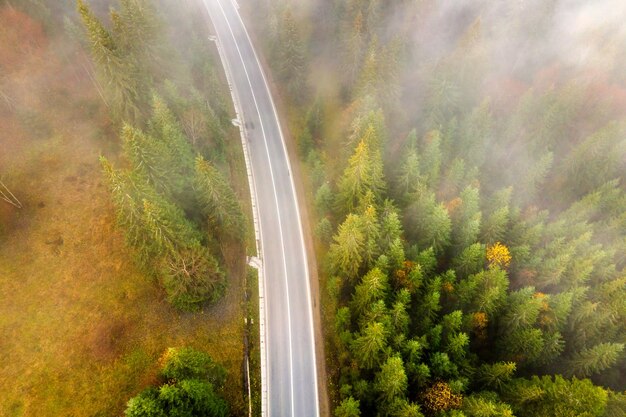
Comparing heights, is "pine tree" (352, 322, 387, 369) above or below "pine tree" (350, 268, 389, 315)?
below

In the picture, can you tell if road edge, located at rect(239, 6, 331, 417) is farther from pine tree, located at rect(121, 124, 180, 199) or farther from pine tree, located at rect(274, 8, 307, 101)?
pine tree, located at rect(121, 124, 180, 199)

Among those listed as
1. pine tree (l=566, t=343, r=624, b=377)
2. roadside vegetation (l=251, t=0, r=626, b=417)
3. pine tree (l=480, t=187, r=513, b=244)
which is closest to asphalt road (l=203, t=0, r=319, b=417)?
roadside vegetation (l=251, t=0, r=626, b=417)

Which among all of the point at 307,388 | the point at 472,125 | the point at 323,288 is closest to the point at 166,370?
the point at 307,388

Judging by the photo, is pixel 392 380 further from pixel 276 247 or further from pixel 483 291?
pixel 276 247

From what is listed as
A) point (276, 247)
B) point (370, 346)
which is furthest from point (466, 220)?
point (276, 247)

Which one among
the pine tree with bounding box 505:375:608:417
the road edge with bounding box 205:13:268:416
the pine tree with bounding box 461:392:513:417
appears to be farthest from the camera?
the road edge with bounding box 205:13:268:416

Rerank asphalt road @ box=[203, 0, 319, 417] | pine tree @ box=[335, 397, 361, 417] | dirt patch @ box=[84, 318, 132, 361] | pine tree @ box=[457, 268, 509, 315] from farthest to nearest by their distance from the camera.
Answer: asphalt road @ box=[203, 0, 319, 417] < dirt patch @ box=[84, 318, 132, 361] < pine tree @ box=[457, 268, 509, 315] < pine tree @ box=[335, 397, 361, 417]
